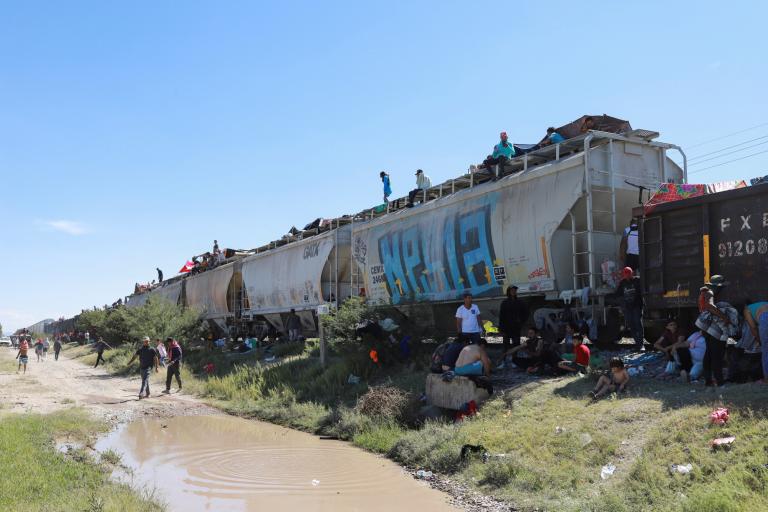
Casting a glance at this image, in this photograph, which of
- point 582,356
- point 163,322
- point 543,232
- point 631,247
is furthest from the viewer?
point 163,322

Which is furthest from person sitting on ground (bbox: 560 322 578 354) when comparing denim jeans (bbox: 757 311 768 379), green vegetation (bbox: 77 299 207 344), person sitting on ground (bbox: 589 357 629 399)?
green vegetation (bbox: 77 299 207 344)

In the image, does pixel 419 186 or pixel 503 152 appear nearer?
pixel 503 152

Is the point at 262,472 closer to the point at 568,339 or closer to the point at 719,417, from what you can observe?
the point at 568,339

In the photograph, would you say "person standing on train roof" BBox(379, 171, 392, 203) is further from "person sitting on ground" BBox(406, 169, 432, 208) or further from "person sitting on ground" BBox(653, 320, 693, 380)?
"person sitting on ground" BBox(653, 320, 693, 380)

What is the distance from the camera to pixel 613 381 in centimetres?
804

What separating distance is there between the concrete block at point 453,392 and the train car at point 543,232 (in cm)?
239

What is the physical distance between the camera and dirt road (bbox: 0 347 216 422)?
14203mm

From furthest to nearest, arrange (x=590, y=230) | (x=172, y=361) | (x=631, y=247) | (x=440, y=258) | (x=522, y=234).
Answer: (x=172, y=361) → (x=440, y=258) → (x=522, y=234) → (x=590, y=230) → (x=631, y=247)

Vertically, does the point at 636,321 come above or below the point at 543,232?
below

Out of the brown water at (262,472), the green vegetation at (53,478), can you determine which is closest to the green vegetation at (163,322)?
the brown water at (262,472)

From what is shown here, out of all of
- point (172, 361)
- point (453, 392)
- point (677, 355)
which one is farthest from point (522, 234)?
point (172, 361)

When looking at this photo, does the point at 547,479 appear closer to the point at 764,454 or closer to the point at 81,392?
the point at 764,454

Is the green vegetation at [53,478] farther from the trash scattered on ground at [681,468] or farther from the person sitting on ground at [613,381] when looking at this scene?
the person sitting on ground at [613,381]

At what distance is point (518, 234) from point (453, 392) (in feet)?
11.0
